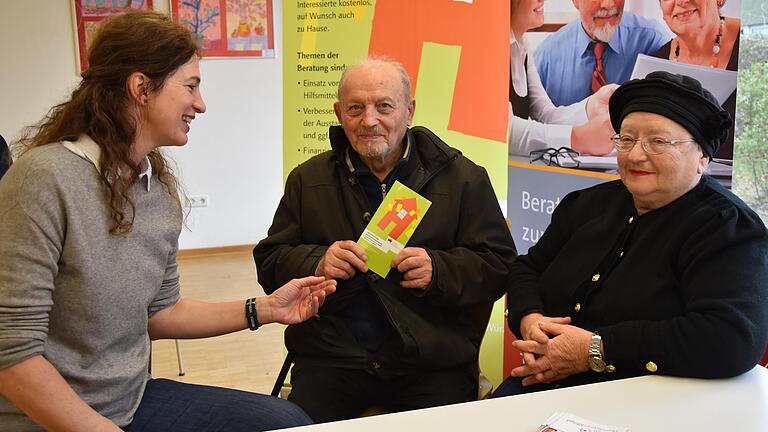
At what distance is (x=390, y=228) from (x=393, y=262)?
0.11 metres

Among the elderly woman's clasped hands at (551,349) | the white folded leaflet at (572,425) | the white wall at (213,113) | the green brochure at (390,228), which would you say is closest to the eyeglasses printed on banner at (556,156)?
the green brochure at (390,228)

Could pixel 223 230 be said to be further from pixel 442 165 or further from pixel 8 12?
pixel 442 165

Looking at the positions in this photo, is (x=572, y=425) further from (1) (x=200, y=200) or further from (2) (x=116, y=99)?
(1) (x=200, y=200)

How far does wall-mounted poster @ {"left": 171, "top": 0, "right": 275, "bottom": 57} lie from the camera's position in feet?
19.9

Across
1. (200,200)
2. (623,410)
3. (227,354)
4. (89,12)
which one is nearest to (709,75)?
(623,410)

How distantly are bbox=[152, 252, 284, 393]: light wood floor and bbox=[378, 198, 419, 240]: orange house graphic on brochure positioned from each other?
192 cm

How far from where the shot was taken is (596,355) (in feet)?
5.86

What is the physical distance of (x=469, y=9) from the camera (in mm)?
3092

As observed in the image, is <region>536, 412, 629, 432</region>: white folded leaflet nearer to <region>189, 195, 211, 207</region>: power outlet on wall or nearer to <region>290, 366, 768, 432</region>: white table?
<region>290, 366, 768, 432</region>: white table

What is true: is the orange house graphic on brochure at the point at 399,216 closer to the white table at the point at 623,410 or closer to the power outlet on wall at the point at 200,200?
the white table at the point at 623,410

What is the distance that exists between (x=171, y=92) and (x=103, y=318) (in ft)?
1.80

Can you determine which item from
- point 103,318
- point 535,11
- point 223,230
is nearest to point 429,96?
point 535,11

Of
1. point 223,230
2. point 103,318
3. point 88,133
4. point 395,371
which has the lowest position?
point 223,230

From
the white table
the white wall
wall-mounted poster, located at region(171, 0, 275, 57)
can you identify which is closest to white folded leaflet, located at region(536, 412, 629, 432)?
the white table
